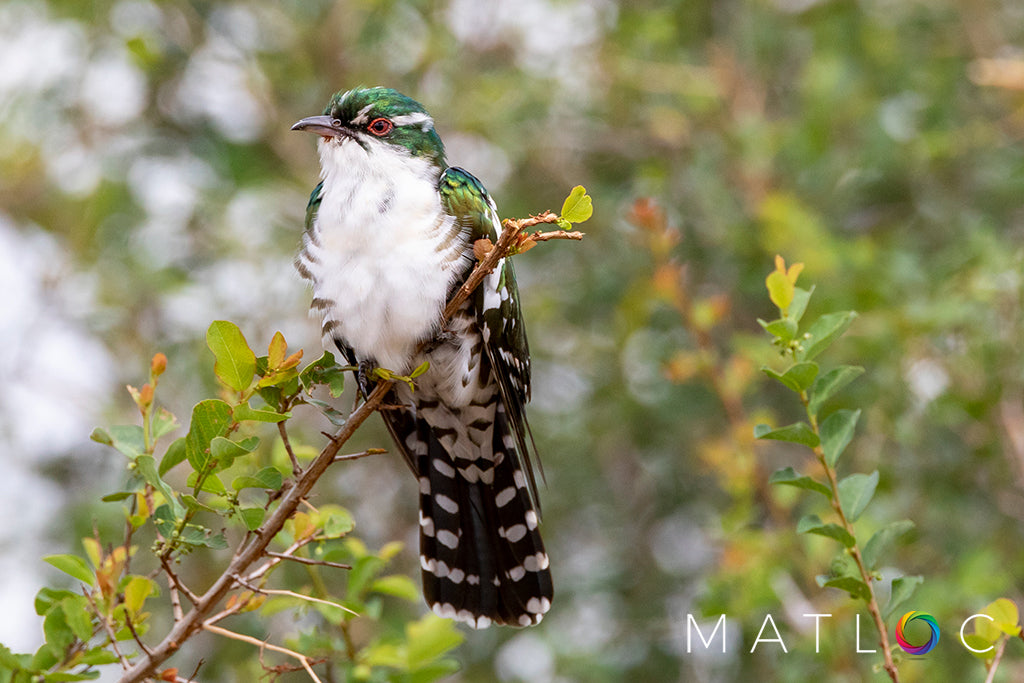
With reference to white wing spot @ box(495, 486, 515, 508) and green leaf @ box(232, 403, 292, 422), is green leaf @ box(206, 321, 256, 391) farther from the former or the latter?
white wing spot @ box(495, 486, 515, 508)

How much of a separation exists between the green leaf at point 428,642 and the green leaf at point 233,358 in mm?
833

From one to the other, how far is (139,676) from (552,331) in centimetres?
364

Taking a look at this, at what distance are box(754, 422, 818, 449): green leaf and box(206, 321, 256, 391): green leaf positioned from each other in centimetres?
98

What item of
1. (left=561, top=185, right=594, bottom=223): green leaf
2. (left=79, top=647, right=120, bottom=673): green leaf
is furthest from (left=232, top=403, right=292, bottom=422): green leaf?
(left=561, top=185, right=594, bottom=223): green leaf

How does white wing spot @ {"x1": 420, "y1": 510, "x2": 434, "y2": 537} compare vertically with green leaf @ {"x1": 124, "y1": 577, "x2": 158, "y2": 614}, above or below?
above

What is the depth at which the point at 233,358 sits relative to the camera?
6.39 ft

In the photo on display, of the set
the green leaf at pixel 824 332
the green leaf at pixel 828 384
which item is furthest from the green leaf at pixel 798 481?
→ the green leaf at pixel 824 332

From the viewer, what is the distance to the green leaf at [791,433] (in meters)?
1.96

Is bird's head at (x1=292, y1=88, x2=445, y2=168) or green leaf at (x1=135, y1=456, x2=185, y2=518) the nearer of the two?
green leaf at (x1=135, y1=456, x2=185, y2=518)

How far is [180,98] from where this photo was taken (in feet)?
16.4

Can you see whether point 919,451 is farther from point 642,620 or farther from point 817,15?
point 817,15

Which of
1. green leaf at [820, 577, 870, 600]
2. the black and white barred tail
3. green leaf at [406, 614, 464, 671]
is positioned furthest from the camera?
the black and white barred tail

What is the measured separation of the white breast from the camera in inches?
106

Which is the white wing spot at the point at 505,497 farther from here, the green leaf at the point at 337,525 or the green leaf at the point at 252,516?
the green leaf at the point at 252,516
